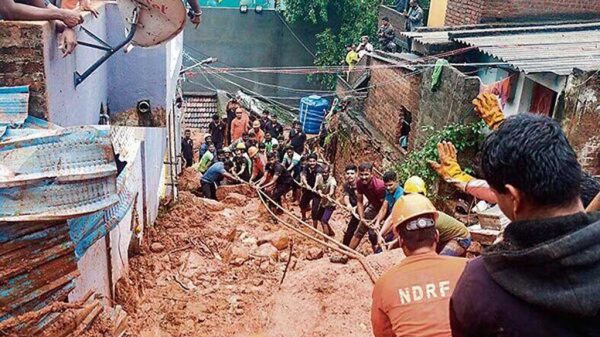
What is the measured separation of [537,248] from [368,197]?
6922 mm

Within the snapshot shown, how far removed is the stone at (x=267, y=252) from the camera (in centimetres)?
836

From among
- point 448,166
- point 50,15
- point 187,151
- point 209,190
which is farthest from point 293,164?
point 50,15

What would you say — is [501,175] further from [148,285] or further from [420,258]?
[148,285]

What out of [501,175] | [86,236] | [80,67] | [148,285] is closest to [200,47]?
[148,285]

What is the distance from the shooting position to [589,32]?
35.5ft

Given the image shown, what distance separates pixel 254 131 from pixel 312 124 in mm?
5359

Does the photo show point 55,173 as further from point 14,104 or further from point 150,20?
point 150,20

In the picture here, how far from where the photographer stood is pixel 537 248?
4.72 feet

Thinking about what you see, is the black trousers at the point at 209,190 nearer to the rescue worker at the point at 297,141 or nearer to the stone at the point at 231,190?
the stone at the point at 231,190

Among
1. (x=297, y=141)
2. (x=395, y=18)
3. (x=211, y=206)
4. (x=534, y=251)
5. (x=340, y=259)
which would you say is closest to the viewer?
(x=534, y=251)

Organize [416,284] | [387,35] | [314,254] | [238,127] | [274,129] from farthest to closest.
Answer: [387,35] → [274,129] → [238,127] → [314,254] → [416,284]

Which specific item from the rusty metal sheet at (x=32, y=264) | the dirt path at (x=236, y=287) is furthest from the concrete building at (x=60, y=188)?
the dirt path at (x=236, y=287)

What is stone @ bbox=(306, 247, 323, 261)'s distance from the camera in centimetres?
824

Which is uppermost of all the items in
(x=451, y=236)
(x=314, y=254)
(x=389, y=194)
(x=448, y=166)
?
(x=448, y=166)
